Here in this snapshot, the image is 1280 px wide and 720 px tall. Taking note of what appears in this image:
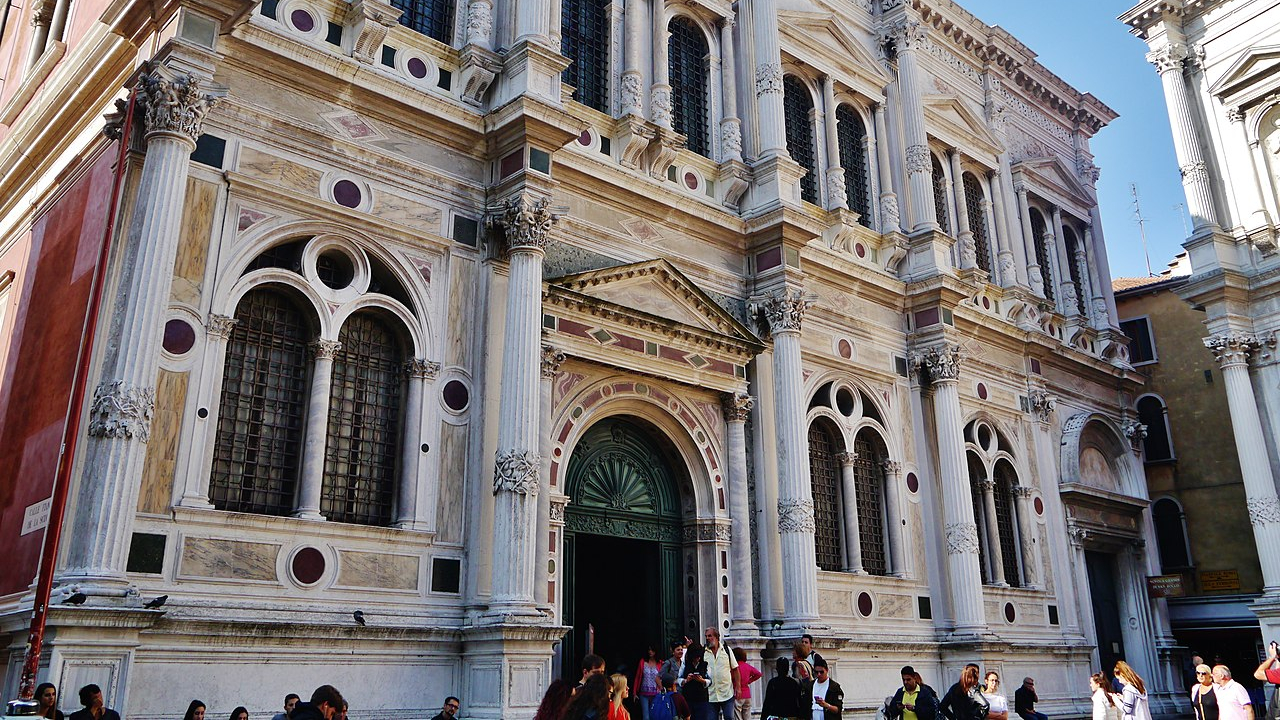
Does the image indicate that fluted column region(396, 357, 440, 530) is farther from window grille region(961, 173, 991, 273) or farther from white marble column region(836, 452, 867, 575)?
window grille region(961, 173, 991, 273)

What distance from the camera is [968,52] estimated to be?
2462 cm

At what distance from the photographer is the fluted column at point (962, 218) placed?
2234 cm

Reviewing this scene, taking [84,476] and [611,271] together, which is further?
[611,271]

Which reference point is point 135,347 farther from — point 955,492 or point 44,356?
point 955,492

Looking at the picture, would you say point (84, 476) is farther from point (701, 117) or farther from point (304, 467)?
point (701, 117)

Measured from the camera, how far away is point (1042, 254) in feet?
86.1

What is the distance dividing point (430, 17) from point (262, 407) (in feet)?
21.2

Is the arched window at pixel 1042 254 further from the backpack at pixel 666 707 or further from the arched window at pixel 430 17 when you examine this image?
the backpack at pixel 666 707

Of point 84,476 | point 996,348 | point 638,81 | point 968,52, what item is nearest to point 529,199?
point 638,81

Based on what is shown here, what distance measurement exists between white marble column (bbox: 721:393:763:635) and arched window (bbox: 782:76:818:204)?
536cm

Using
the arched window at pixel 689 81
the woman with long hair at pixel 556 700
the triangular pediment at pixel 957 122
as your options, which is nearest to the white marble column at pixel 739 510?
the arched window at pixel 689 81

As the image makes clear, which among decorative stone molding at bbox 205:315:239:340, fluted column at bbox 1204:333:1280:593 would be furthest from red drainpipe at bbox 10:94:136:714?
fluted column at bbox 1204:333:1280:593

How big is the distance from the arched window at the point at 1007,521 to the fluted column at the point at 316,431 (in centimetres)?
1435

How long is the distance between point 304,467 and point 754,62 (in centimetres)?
1141
